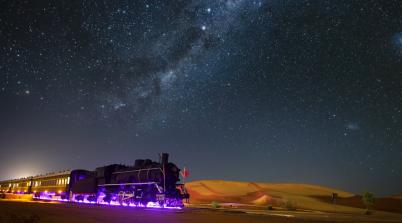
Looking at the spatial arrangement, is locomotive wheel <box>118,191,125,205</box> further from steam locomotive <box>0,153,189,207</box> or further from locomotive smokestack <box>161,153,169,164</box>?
locomotive smokestack <box>161,153,169,164</box>

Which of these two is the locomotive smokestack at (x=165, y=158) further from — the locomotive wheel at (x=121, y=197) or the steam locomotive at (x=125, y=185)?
the locomotive wheel at (x=121, y=197)

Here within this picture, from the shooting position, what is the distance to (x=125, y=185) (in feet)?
95.8

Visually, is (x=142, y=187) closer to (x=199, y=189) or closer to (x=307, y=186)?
(x=199, y=189)

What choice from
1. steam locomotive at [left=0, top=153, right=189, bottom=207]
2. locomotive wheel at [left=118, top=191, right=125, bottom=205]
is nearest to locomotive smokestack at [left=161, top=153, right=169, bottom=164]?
steam locomotive at [left=0, top=153, right=189, bottom=207]

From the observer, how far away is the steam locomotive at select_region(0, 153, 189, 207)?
25.6 metres

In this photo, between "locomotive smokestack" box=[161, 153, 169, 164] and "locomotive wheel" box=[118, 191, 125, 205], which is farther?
"locomotive wheel" box=[118, 191, 125, 205]

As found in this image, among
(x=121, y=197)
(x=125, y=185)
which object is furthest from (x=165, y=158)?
(x=121, y=197)

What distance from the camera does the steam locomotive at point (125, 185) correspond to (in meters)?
25.6

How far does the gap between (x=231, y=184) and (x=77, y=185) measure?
222 ft

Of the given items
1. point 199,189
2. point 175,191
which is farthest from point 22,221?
point 199,189

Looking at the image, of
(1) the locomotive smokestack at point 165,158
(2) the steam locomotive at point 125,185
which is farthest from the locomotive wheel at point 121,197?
(1) the locomotive smokestack at point 165,158

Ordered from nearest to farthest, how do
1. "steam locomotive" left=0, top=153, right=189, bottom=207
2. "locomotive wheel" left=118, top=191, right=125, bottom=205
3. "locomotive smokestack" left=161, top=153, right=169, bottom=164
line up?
"steam locomotive" left=0, top=153, right=189, bottom=207
"locomotive smokestack" left=161, top=153, right=169, bottom=164
"locomotive wheel" left=118, top=191, right=125, bottom=205

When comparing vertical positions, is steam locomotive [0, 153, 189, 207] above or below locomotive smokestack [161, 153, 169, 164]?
below

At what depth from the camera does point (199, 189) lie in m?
90.4
